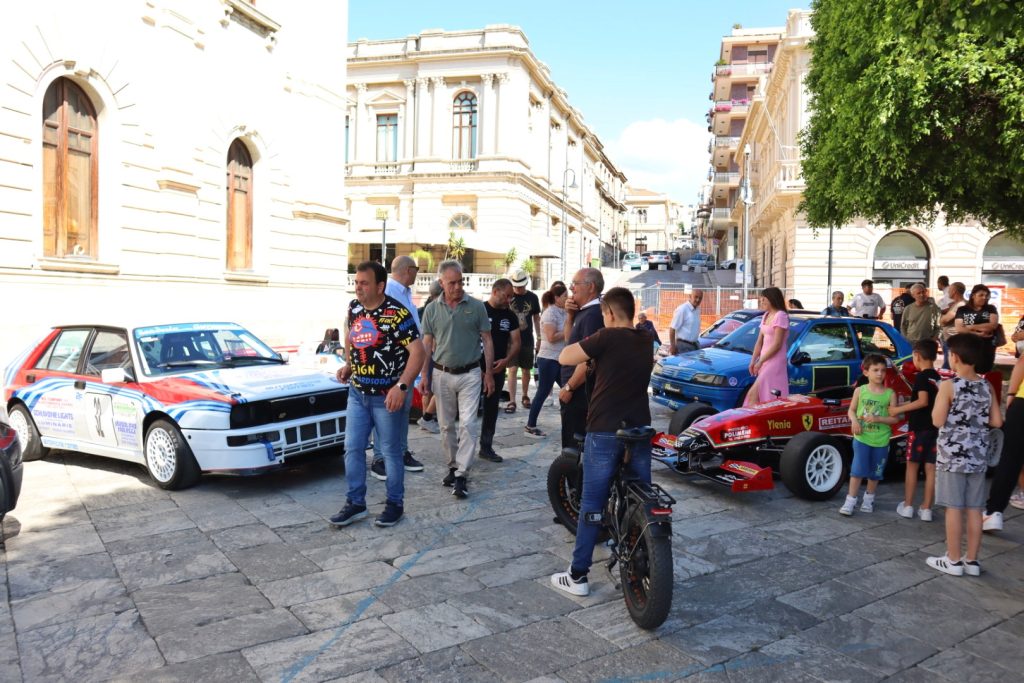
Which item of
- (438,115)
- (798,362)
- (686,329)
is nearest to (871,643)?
(798,362)

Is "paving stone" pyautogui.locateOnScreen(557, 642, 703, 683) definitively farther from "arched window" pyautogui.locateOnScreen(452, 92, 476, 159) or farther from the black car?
"arched window" pyautogui.locateOnScreen(452, 92, 476, 159)

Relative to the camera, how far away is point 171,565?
4945 millimetres

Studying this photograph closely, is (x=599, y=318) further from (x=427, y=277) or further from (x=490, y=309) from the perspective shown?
(x=427, y=277)

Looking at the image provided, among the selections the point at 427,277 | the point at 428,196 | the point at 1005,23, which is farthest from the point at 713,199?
the point at 1005,23

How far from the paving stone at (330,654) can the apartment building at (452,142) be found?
37206 millimetres

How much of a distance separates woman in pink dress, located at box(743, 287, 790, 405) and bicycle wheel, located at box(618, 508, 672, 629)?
14.1 ft

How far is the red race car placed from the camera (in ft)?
21.6

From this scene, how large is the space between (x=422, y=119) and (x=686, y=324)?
3682 cm

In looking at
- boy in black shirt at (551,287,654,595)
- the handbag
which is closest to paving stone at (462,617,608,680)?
boy in black shirt at (551,287,654,595)

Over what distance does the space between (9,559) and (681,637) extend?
426cm

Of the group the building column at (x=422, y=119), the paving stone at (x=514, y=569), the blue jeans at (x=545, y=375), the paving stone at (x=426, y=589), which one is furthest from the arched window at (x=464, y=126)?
the paving stone at (x=426, y=589)

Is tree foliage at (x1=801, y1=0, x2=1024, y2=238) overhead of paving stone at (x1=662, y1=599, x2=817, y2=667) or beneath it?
overhead

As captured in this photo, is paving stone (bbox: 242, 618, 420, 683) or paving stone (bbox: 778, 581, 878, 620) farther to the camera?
paving stone (bbox: 778, 581, 878, 620)

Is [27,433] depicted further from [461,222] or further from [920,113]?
[461,222]
